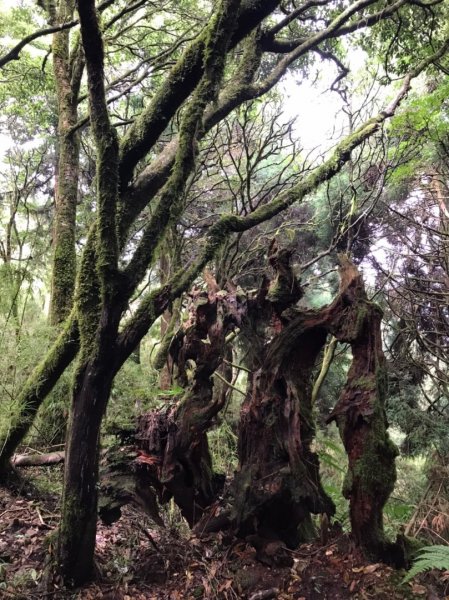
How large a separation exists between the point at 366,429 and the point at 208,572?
5.04 ft

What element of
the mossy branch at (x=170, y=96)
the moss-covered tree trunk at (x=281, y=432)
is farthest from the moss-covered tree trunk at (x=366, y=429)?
the mossy branch at (x=170, y=96)

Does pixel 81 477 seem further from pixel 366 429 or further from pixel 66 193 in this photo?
pixel 66 193

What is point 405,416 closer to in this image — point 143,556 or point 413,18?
point 143,556

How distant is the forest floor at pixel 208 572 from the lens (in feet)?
8.86

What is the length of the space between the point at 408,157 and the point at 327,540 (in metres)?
5.72

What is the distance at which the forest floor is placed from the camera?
8.86ft

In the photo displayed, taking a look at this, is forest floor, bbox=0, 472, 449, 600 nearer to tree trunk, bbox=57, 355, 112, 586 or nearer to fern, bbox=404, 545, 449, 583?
tree trunk, bbox=57, 355, 112, 586

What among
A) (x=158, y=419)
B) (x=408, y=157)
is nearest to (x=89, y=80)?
(x=158, y=419)

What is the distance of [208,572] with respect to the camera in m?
3.05

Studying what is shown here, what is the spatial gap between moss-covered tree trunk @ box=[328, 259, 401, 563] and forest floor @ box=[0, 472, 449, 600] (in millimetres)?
217

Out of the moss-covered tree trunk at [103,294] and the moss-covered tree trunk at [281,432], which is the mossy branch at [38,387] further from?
the moss-covered tree trunk at [281,432]

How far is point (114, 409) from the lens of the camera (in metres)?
5.90

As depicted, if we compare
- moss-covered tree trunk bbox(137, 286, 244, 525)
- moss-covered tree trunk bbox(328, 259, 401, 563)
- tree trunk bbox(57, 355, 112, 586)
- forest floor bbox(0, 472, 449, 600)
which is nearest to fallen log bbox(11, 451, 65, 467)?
forest floor bbox(0, 472, 449, 600)

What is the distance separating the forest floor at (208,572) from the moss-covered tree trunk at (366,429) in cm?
22
